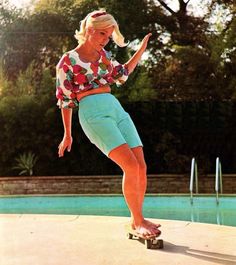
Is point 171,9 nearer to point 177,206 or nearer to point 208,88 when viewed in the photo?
point 208,88

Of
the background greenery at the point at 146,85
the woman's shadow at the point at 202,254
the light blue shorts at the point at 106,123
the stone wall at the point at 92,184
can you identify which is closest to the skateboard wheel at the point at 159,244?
the woman's shadow at the point at 202,254

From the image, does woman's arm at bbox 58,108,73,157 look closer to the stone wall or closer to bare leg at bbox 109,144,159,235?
bare leg at bbox 109,144,159,235

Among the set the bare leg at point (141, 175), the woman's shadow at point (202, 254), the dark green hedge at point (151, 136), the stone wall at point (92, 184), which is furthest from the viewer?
the dark green hedge at point (151, 136)

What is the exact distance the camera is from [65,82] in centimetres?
335

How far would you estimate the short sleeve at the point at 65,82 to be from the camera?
3.33m

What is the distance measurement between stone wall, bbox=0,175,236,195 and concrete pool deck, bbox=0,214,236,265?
6.70 meters

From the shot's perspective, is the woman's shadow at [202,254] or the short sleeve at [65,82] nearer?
the woman's shadow at [202,254]

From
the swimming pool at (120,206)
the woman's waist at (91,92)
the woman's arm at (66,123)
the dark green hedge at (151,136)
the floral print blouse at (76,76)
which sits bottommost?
the swimming pool at (120,206)

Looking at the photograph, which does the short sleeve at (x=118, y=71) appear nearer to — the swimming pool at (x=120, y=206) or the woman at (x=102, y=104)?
the woman at (x=102, y=104)

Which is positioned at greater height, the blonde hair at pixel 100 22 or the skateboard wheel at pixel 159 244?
the blonde hair at pixel 100 22

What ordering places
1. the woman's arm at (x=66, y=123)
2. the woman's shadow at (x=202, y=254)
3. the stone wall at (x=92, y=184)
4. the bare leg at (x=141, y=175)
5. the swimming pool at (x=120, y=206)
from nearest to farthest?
1. the woman's shadow at (x=202, y=254)
2. the bare leg at (x=141, y=175)
3. the woman's arm at (x=66, y=123)
4. the swimming pool at (x=120, y=206)
5. the stone wall at (x=92, y=184)

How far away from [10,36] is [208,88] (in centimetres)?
552

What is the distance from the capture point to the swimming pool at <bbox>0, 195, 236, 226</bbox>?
26.7 ft

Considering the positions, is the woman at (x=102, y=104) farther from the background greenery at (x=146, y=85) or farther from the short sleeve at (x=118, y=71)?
the background greenery at (x=146, y=85)
